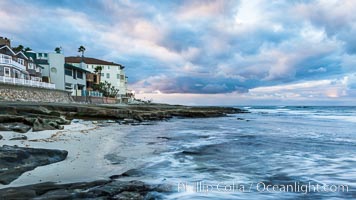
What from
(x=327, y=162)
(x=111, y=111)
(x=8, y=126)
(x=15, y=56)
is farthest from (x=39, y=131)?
(x=15, y=56)

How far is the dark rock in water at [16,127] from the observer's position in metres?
11.0

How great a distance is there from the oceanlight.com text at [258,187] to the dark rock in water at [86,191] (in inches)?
29.2

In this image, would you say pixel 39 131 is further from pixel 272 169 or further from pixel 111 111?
pixel 111 111

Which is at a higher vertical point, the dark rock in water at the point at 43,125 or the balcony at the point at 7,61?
the balcony at the point at 7,61

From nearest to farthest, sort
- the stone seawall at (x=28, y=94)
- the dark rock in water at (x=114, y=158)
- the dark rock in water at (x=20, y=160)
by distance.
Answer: the dark rock in water at (x=20, y=160), the dark rock in water at (x=114, y=158), the stone seawall at (x=28, y=94)

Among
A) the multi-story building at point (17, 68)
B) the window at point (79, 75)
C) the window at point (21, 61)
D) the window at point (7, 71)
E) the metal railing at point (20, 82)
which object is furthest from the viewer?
the window at point (79, 75)

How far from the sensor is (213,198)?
16.6 ft

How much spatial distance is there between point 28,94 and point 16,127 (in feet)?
66.6

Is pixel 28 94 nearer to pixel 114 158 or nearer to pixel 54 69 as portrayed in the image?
pixel 54 69

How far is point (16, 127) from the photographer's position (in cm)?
1135

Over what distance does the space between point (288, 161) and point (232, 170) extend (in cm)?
261

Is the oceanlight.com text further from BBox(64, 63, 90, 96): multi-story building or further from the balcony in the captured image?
BBox(64, 63, 90, 96): multi-story building

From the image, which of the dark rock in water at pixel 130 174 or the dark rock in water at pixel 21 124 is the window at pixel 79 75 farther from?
the dark rock in water at pixel 130 174

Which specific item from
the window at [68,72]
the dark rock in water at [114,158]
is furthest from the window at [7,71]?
the dark rock in water at [114,158]
